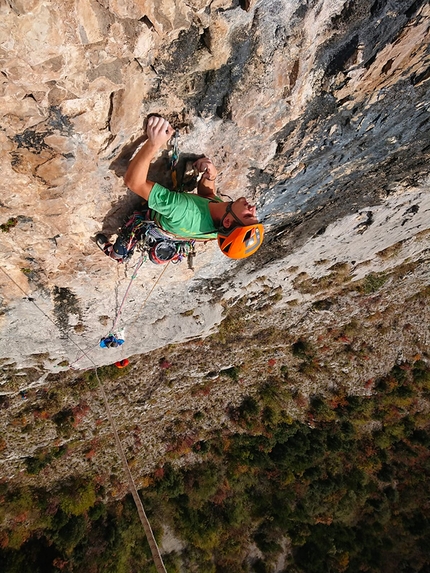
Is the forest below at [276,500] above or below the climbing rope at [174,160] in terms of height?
below

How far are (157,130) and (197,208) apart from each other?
2.34ft

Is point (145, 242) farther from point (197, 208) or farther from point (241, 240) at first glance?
point (241, 240)

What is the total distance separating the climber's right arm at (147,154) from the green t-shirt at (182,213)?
105 mm

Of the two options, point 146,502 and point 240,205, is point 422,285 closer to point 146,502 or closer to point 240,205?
point 240,205

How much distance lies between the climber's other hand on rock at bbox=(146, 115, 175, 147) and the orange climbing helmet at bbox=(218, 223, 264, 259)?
0.91 m

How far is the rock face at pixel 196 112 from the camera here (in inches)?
81.6

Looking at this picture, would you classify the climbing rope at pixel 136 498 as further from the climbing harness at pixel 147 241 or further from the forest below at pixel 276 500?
the forest below at pixel 276 500

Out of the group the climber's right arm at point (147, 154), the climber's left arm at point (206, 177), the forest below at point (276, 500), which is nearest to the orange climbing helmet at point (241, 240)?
the climber's left arm at point (206, 177)

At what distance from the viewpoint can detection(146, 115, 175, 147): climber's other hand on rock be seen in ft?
8.66

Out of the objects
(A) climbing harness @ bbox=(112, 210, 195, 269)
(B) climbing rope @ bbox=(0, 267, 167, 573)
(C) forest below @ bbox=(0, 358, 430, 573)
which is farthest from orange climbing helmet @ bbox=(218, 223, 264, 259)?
(C) forest below @ bbox=(0, 358, 430, 573)

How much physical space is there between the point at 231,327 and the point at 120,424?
357 centimetres

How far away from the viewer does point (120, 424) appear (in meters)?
7.89

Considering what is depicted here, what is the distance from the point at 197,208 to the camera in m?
3.02

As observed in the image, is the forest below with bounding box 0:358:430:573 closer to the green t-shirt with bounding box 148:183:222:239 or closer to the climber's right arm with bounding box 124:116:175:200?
the green t-shirt with bounding box 148:183:222:239
